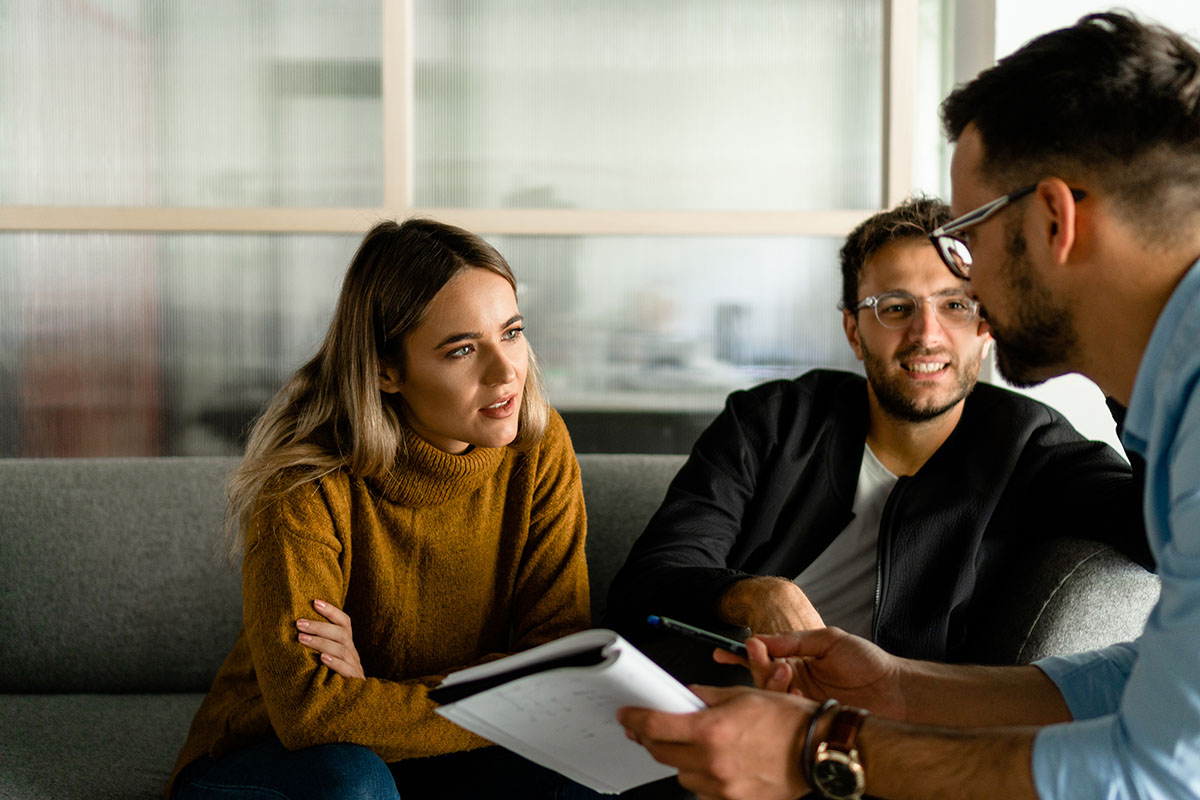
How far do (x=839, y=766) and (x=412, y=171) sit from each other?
1772 millimetres

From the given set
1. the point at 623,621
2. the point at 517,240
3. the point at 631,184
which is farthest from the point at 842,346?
the point at 623,621

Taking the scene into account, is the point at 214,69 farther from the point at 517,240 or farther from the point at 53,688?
the point at 53,688

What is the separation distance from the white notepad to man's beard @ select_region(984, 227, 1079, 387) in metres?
0.50

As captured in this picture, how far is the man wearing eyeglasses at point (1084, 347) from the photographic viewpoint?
0.82 metres

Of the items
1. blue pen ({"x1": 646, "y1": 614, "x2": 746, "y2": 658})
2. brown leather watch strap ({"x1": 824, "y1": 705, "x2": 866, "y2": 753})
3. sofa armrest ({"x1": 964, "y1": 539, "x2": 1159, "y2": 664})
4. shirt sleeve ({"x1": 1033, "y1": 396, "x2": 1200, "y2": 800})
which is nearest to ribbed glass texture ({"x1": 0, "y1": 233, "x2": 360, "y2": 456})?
blue pen ({"x1": 646, "y1": 614, "x2": 746, "y2": 658})

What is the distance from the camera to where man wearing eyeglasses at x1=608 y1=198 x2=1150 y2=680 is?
161 centimetres

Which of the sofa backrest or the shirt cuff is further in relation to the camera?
the sofa backrest

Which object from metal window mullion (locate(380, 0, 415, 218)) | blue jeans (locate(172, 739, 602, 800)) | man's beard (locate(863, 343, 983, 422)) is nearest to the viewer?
blue jeans (locate(172, 739, 602, 800))

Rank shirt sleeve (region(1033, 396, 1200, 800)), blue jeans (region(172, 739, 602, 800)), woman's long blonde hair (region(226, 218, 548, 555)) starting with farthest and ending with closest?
woman's long blonde hair (region(226, 218, 548, 555)) < blue jeans (region(172, 739, 602, 800)) < shirt sleeve (region(1033, 396, 1200, 800))

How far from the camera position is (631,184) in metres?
2.34

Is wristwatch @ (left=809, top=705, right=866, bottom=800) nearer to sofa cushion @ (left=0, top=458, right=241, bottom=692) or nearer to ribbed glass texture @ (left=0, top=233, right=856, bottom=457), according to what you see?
sofa cushion @ (left=0, top=458, right=241, bottom=692)

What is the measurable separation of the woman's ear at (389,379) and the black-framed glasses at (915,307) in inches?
31.2

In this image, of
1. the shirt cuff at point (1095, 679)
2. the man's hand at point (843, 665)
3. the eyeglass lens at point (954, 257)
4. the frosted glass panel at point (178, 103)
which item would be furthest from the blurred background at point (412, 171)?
the shirt cuff at point (1095, 679)

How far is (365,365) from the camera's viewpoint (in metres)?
1.56
